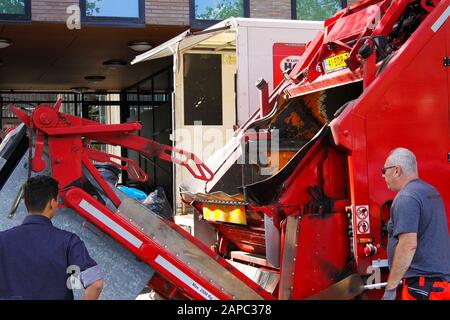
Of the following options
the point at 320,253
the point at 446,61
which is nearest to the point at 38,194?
the point at 320,253

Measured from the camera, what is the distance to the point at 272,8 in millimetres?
11547

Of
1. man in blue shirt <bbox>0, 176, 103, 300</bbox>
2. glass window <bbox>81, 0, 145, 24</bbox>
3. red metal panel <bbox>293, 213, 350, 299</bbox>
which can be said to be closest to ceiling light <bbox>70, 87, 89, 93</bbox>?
glass window <bbox>81, 0, 145, 24</bbox>

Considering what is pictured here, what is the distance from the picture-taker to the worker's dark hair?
3.13 meters

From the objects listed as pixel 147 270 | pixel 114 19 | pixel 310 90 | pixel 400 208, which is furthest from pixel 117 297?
pixel 114 19

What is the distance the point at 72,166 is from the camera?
428 cm

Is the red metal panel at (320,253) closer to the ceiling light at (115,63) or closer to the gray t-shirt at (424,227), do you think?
the gray t-shirt at (424,227)

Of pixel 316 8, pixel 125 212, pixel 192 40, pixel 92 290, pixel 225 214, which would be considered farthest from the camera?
pixel 316 8

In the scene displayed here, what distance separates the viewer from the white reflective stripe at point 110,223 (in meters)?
4.21

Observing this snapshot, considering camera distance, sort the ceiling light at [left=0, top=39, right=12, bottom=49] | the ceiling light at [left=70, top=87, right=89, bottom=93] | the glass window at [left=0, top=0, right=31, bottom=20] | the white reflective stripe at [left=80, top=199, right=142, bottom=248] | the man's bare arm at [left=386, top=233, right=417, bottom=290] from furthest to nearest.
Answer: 1. the ceiling light at [left=70, top=87, right=89, bottom=93]
2. the ceiling light at [left=0, top=39, right=12, bottom=49]
3. the glass window at [left=0, top=0, right=31, bottom=20]
4. the white reflective stripe at [left=80, top=199, right=142, bottom=248]
5. the man's bare arm at [left=386, top=233, right=417, bottom=290]

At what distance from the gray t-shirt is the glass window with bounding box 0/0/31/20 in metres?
7.81

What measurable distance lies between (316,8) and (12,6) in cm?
495

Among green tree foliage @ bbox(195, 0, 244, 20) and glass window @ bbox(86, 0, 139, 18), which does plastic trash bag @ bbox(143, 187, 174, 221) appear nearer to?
glass window @ bbox(86, 0, 139, 18)

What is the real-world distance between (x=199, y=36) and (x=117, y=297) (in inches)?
172

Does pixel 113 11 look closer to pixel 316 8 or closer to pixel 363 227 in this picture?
pixel 316 8
